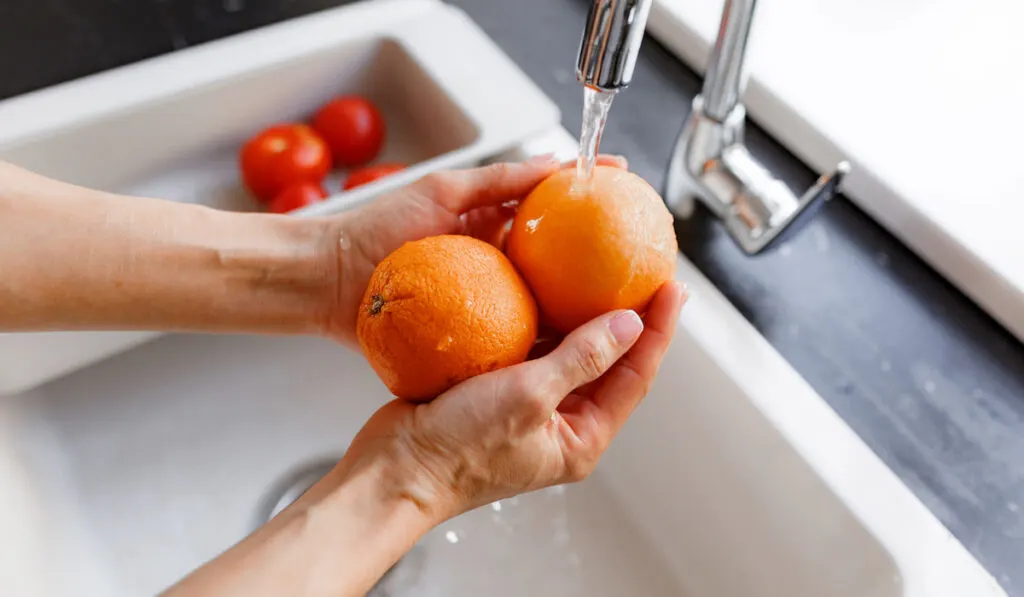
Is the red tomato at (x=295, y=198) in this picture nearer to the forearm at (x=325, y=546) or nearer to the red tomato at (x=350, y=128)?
the red tomato at (x=350, y=128)

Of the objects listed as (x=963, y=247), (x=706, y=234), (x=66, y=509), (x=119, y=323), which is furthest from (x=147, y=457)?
(x=963, y=247)

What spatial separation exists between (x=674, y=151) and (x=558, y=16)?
1.27 feet

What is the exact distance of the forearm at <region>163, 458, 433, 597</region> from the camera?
20.8 inches

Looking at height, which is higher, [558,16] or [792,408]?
[558,16]

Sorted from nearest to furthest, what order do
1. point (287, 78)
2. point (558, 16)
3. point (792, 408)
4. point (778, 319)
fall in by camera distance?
1. point (792, 408)
2. point (778, 319)
3. point (287, 78)
4. point (558, 16)

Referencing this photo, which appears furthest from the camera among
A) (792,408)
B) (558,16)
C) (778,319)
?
(558,16)

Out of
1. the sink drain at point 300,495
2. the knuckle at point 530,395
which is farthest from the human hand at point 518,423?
the sink drain at point 300,495

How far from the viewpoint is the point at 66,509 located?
81 cm

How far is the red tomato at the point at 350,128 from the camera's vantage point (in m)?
0.98

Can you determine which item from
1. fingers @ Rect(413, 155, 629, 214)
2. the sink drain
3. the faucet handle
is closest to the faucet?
the faucet handle

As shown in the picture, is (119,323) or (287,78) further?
(287,78)

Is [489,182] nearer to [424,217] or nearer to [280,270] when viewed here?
[424,217]

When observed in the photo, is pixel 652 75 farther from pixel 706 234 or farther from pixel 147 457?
pixel 147 457

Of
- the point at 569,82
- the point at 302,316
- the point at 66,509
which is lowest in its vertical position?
the point at 66,509
